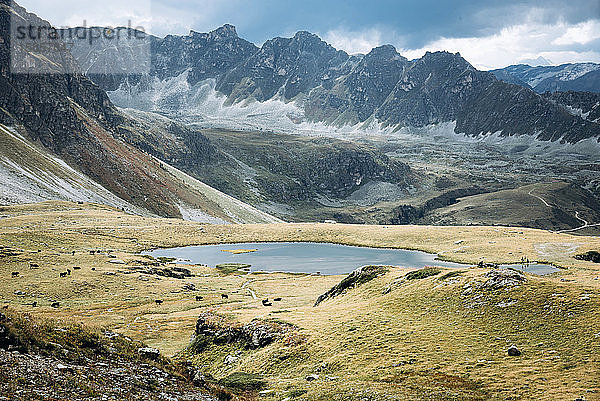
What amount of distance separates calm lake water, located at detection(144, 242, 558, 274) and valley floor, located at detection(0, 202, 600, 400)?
1607 cm

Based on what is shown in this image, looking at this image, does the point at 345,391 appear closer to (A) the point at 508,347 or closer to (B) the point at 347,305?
(A) the point at 508,347

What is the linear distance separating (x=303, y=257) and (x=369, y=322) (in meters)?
79.4

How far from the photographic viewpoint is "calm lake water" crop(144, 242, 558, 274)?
101 metres

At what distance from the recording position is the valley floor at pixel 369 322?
78.8ft

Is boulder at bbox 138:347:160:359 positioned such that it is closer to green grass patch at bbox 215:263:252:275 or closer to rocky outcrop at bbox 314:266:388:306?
rocky outcrop at bbox 314:266:388:306

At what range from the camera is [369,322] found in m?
35.3

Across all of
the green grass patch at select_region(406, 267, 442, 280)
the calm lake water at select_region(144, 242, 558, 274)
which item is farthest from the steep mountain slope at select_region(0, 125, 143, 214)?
the green grass patch at select_region(406, 267, 442, 280)

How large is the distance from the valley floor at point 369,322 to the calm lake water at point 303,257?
16073mm

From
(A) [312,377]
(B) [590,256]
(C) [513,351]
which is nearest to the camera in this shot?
(C) [513,351]

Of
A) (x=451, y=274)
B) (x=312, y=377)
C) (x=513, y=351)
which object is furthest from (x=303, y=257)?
(x=513, y=351)

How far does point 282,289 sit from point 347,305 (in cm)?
3257

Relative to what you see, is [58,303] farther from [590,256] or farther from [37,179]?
[37,179]

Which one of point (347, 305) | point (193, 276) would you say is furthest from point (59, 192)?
point (347, 305)

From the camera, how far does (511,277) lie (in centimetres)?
3566
